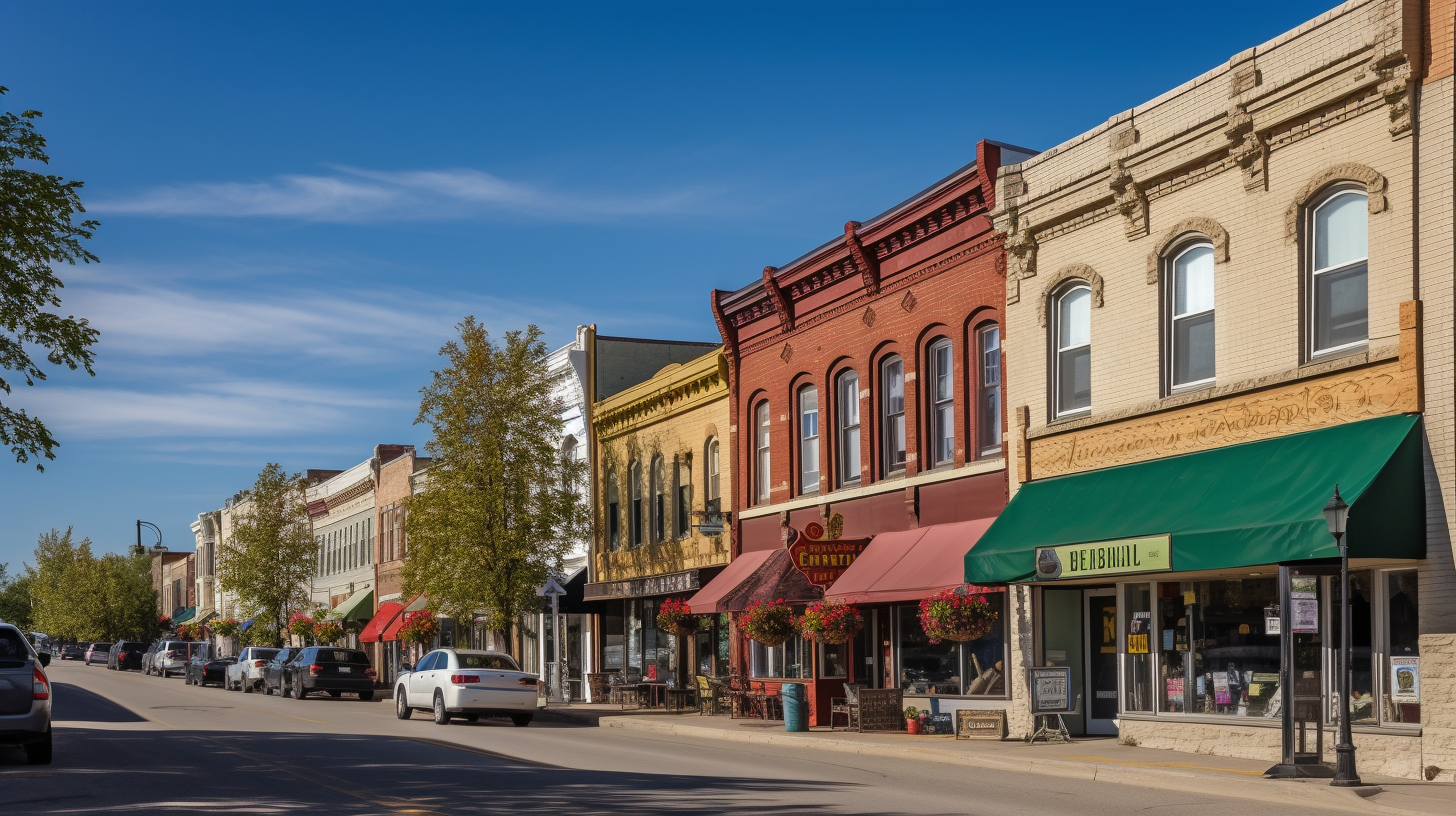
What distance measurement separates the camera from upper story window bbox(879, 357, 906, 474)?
28016 mm

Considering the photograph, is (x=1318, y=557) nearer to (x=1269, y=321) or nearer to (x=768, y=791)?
(x=1269, y=321)

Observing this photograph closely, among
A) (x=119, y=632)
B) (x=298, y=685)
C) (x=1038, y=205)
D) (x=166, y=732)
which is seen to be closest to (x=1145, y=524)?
(x=1038, y=205)

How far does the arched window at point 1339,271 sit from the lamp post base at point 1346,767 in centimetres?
495

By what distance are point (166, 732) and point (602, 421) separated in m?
17.1

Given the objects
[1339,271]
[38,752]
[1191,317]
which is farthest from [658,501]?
[1339,271]

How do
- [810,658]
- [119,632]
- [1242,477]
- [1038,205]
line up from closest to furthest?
[1242,477]
[1038,205]
[810,658]
[119,632]

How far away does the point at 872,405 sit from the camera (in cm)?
2852

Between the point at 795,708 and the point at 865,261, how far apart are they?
8.21 metres

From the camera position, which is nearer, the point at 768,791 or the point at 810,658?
the point at 768,791

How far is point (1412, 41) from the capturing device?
677 inches

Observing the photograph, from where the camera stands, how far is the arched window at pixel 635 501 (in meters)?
39.1

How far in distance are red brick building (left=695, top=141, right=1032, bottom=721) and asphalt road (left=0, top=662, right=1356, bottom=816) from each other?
13.2 ft

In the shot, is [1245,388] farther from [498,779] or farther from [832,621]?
[498,779]

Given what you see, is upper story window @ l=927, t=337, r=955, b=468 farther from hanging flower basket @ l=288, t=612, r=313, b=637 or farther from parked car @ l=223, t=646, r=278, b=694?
hanging flower basket @ l=288, t=612, r=313, b=637
